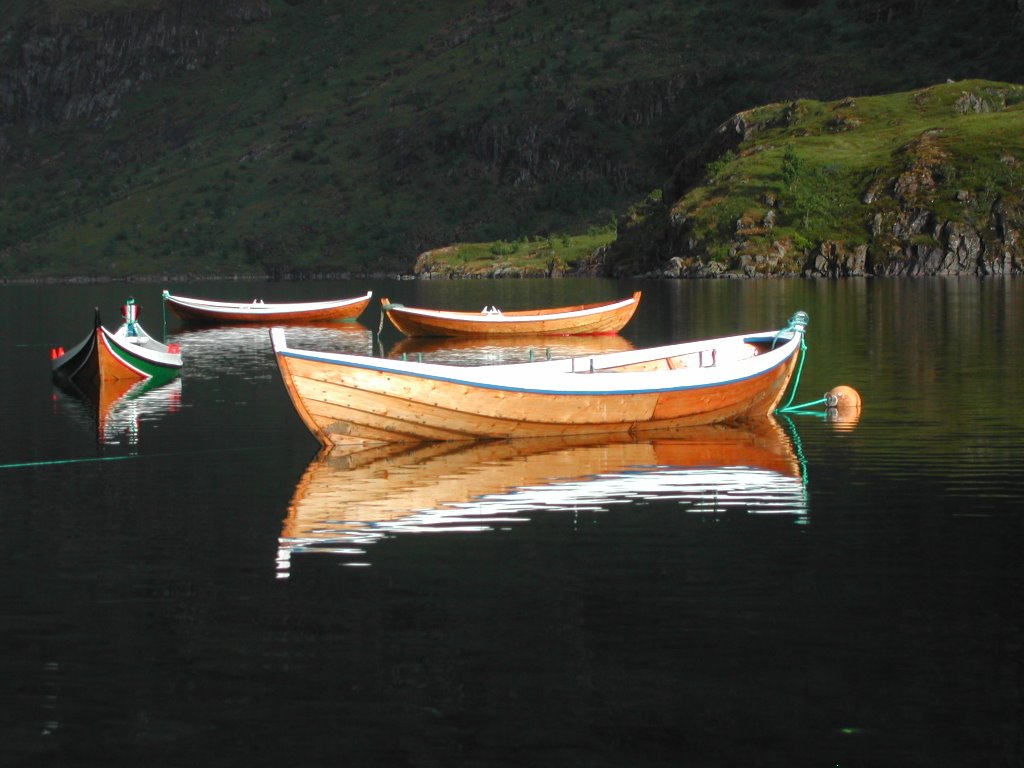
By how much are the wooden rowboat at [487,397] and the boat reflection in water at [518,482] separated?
17.3 inches

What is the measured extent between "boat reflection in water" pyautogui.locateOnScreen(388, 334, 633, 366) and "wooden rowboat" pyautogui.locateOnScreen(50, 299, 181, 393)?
11471 mm

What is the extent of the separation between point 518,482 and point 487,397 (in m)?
4.99

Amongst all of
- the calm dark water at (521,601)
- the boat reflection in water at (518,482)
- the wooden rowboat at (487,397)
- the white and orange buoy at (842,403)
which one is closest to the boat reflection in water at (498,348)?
the white and orange buoy at (842,403)

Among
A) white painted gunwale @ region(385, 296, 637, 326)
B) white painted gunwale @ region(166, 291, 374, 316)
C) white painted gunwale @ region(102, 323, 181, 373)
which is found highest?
white painted gunwale @ region(166, 291, 374, 316)

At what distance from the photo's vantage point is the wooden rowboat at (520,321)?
284ft

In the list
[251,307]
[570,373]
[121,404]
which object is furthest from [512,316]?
[570,373]

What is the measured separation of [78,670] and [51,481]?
15751 millimetres

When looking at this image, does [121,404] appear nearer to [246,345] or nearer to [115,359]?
[115,359]

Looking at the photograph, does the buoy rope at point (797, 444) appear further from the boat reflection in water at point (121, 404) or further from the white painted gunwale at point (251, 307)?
the white painted gunwale at point (251, 307)

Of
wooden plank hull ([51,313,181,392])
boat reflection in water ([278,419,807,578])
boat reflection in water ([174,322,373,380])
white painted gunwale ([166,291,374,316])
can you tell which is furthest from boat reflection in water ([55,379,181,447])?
white painted gunwale ([166,291,374,316])

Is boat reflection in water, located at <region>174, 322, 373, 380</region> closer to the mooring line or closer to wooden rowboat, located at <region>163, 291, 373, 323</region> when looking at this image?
wooden rowboat, located at <region>163, 291, 373, 323</region>

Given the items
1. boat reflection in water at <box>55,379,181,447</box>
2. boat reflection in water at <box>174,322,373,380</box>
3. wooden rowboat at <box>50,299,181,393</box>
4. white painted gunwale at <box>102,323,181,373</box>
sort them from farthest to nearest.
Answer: boat reflection in water at <box>174,322,373,380</box> → white painted gunwale at <box>102,323,181,373</box> → wooden rowboat at <box>50,299,181,393</box> → boat reflection in water at <box>55,379,181,447</box>

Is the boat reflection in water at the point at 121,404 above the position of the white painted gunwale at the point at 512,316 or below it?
below

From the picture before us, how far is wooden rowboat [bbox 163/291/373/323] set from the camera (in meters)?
108
